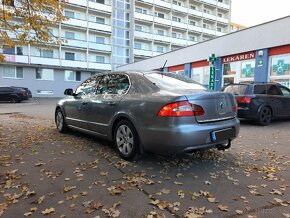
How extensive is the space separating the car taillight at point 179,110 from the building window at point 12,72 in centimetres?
3423

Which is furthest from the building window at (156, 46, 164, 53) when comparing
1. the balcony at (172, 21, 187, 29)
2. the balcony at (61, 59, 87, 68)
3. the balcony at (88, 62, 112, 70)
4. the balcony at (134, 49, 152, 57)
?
the balcony at (61, 59, 87, 68)

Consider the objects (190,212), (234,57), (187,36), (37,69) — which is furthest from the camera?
(187,36)

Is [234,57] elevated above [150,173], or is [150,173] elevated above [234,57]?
[234,57]

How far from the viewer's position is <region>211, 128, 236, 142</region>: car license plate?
394 centimetres

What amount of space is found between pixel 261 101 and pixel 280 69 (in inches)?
257

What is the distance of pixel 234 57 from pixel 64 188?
1614cm

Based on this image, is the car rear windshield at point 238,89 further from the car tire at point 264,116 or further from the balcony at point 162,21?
the balcony at point 162,21

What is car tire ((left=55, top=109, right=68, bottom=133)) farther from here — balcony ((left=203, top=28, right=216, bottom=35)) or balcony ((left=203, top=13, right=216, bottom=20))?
balcony ((left=203, top=13, right=216, bottom=20))

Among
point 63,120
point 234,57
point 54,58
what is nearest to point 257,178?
point 63,120

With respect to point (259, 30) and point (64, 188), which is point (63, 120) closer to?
point (64, 188)

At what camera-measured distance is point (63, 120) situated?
6895mm

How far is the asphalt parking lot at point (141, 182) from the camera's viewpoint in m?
2.86

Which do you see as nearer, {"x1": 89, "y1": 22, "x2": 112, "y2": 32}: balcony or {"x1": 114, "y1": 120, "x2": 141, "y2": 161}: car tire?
{"x1": 114, "y1": 120, "x2": 141, "y2": 161}: car tire

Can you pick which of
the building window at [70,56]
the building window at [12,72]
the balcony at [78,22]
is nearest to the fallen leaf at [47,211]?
the building window at [12,72]
